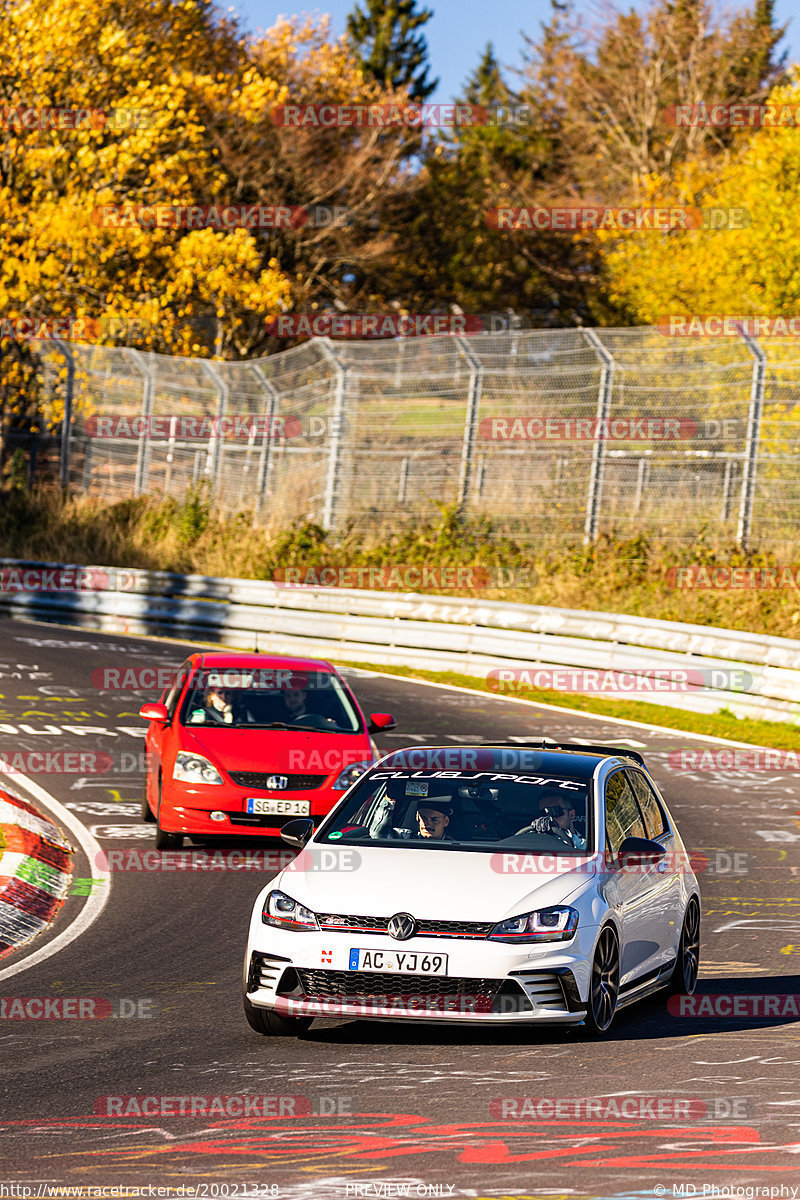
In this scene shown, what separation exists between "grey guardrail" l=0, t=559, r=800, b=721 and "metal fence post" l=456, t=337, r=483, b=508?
4009 mm

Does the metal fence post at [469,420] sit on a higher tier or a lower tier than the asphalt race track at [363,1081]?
higher

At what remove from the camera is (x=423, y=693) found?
23312 mm

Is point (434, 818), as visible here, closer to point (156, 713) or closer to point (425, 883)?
point (425, 883)

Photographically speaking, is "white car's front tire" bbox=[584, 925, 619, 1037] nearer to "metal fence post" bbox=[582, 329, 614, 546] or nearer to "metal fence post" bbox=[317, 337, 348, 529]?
"metal fence post" bbox=[582, 329, 614, 546]

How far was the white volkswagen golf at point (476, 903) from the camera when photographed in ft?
25.3

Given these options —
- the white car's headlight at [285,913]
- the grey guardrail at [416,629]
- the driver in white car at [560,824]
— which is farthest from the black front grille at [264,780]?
the grey guardrail at [416,629]

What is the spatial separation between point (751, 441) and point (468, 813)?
18.2 m

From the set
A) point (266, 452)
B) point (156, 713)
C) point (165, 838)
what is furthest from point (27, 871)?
point (266, 452)

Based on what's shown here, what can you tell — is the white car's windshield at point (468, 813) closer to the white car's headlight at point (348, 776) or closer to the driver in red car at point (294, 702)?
the white car's headlight at point (348, 776)

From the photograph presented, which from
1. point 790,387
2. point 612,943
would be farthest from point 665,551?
point 612,943

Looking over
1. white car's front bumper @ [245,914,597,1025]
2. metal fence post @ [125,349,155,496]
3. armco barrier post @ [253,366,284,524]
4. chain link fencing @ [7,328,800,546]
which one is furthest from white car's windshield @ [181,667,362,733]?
metal fence post @ [125,349,155,496]

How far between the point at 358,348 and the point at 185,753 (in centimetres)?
2132

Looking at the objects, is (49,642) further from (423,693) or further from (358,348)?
(358,348)

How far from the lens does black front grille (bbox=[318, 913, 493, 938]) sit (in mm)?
7758
